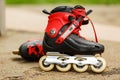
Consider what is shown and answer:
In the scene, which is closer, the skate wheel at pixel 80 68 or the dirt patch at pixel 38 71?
the dirt patch at pixel 38 71

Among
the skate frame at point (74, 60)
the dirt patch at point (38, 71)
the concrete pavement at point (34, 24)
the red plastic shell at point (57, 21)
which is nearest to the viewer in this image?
the dirt patch at point (38, 71)

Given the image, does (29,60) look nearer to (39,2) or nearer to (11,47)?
(11,47)

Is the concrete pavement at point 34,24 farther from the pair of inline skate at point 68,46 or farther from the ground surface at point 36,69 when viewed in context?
the pair of inline skate at point 68,46

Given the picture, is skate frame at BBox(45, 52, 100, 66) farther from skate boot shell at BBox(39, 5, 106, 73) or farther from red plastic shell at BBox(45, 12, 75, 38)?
red plastic shell at BBox(45, 12, 75, 38)

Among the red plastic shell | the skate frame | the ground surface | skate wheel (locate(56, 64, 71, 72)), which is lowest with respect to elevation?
the ground surface

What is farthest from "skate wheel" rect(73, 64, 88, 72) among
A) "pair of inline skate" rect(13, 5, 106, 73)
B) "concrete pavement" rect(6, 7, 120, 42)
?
"concrete pavement" rect(6, 7, 120, 42)

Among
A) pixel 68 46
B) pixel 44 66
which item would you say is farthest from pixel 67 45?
pixel 44 66

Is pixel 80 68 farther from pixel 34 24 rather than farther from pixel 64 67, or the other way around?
pixel 34 24

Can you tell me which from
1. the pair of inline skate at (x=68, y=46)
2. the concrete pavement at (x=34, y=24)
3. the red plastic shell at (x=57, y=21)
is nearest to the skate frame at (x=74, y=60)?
the pair of inline skate at (x=68, y=46)

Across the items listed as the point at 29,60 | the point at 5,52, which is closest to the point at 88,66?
the point at 29,60
